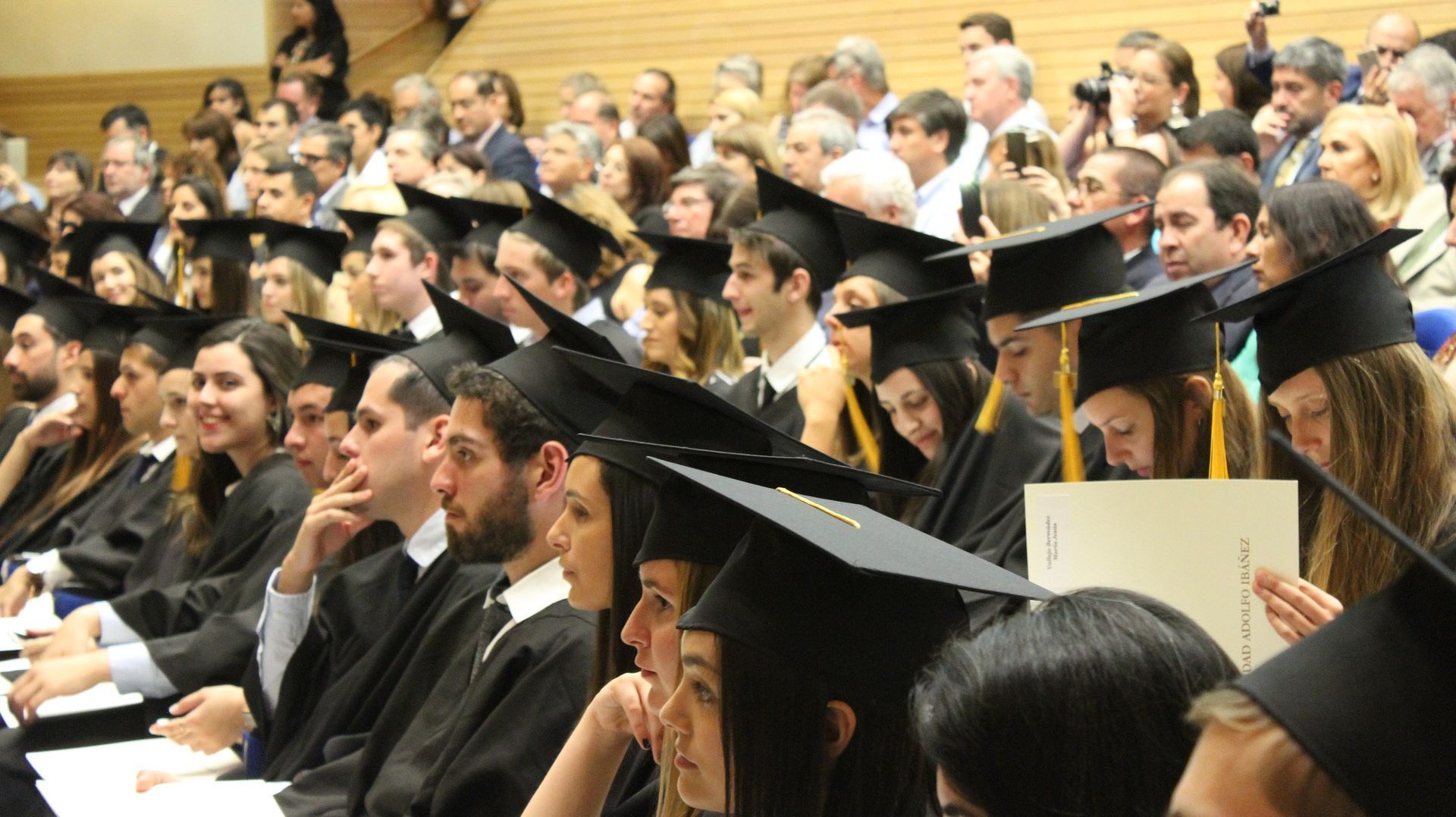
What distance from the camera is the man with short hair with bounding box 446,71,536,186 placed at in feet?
35.5

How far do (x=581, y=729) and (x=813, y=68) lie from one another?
771 cm

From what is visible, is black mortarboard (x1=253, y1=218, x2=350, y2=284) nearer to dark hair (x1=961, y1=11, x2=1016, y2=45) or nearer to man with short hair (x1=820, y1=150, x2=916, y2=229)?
man with short hair (x1=820, y1=150, x2=916, y2=229)

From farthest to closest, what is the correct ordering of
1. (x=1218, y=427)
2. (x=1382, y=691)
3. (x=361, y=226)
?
(x=361, y=226) < (x=1218, y=427) < (x=1382, y=691)

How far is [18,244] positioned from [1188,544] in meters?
9.82

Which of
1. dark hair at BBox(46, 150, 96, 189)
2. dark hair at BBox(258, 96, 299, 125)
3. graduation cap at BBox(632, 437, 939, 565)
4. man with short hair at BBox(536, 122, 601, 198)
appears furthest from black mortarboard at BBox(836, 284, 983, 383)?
dark hair at BBox(46, 150, 96, 189)

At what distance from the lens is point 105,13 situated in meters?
16.3

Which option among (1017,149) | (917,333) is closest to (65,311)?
(1017,149)

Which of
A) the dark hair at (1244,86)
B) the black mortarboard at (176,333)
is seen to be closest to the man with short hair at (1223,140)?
the dark hair at (1244,86)

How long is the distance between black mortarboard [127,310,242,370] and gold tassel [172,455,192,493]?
394 mm

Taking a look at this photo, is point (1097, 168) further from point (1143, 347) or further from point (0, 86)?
point (0, 86)

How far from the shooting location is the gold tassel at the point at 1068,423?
3.61 meters

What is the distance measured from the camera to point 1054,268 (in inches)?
165

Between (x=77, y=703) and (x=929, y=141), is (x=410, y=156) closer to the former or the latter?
(x=929, y=141)

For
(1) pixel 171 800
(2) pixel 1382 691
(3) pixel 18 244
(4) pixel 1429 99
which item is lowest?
(1) pixel 171 800
